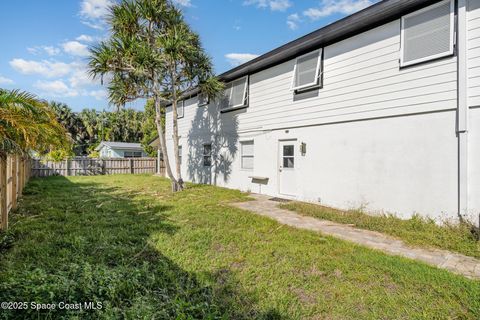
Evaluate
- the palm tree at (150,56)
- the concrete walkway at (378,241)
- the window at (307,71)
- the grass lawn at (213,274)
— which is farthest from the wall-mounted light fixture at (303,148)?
the palm tree at (150,56)

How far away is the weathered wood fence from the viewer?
58.7ft

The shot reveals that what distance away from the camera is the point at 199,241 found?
4.32 m

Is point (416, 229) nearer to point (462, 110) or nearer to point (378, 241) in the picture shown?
point (378, 241)

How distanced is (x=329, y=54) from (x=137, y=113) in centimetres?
3489

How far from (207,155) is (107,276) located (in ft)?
32.9

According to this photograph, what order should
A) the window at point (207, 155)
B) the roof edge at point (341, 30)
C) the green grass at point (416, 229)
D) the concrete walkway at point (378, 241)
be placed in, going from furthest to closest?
the window at point (207, 155)
the roof edge at point (341, 30)
the green grass at point (416, 229)
the concrete walkway at point (378, 241)

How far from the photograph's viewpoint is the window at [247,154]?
10.1 m

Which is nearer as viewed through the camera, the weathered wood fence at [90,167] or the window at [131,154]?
the weathered wood fence at [90,167]

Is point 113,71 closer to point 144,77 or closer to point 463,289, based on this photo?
point 144,77

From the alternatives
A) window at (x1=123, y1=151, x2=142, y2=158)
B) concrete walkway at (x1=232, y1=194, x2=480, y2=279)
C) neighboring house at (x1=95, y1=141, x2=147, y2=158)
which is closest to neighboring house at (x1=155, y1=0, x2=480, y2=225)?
concrete walkway at (x1=232, y1=194, x2=480, y2=279)

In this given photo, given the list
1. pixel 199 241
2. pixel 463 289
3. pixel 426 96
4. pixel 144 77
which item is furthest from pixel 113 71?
pixel 463 289

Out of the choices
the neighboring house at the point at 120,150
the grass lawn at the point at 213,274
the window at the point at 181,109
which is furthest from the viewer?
the neighboring house at the point at 120,150

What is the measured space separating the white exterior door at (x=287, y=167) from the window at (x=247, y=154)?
1.58 meters

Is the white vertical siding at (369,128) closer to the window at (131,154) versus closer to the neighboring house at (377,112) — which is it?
the neighboring house at (377,112)
